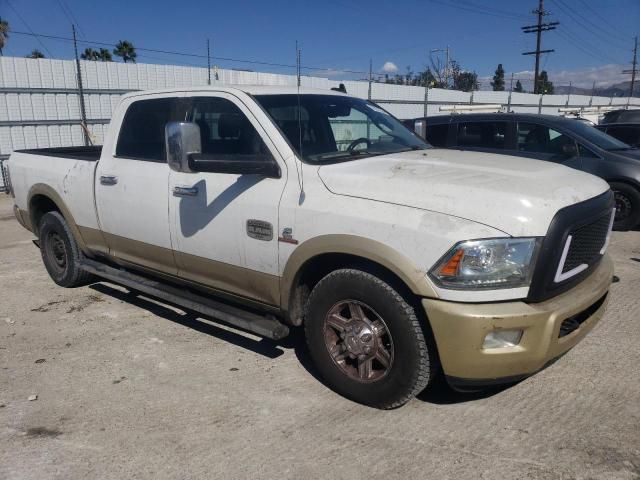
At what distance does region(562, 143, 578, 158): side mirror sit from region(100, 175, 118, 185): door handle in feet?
20.7

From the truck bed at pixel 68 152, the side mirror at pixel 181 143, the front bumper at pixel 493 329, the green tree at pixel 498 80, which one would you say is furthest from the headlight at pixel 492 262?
the green tree at pixel 498 80

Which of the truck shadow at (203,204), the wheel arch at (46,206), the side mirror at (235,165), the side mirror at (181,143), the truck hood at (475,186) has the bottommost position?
the wheel arch at (46,206)

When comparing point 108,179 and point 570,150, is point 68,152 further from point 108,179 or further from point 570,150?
point 570,150

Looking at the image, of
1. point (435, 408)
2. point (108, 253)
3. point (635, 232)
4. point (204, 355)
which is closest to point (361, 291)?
point (435, 408)

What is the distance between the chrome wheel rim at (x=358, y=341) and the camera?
3.08m

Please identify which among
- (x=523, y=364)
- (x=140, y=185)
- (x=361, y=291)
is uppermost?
(x=140, y=185)

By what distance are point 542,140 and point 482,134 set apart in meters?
0.90

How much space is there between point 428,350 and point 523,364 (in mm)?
479

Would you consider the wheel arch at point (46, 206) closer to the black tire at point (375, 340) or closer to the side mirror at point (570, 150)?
the black tire at point (375, 340)

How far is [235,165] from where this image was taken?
3330 mm

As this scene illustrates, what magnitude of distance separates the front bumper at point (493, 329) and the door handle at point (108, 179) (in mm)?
2919

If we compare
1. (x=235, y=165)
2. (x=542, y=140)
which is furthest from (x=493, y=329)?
(x=542, y=140)

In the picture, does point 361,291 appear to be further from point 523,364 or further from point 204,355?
point 204,355

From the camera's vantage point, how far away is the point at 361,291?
3031 millimetres
